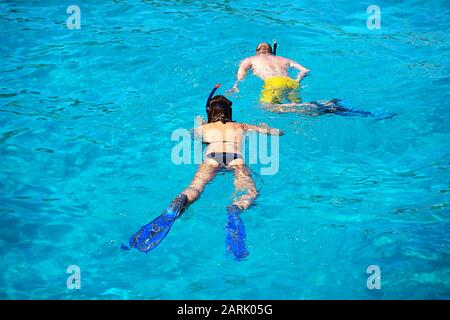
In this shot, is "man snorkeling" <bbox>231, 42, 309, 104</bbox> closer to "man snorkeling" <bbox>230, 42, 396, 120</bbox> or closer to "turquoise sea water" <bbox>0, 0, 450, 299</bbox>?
"man snorkeling" <bbox>230, 42, 396, 120</bbox>

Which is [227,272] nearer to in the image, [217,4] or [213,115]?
[213,115]

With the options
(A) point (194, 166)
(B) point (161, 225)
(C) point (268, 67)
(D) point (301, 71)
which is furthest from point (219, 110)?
(D) point (301, 71)

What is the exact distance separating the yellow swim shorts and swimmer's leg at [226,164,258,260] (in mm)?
1832

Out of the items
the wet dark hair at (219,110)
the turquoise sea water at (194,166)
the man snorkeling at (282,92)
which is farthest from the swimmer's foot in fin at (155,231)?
the man snorkeling at (282,92)

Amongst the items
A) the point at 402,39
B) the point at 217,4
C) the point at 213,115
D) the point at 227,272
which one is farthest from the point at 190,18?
the point at 227,272

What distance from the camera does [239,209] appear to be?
561 centimetres

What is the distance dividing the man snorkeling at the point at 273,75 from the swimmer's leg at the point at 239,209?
1884 mm

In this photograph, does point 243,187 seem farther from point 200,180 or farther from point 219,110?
point 219,110

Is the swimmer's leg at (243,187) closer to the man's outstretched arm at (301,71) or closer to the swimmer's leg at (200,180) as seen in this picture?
the swimmer's leg at (200,180)

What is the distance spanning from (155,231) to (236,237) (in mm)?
812

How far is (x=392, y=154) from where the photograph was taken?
281 inches

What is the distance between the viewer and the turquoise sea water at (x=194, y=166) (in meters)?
5.23

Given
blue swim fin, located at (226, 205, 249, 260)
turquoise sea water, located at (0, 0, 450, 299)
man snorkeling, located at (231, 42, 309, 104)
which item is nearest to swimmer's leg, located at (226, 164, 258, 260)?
blue swim fin, located at (226, 205, 249, 260)
